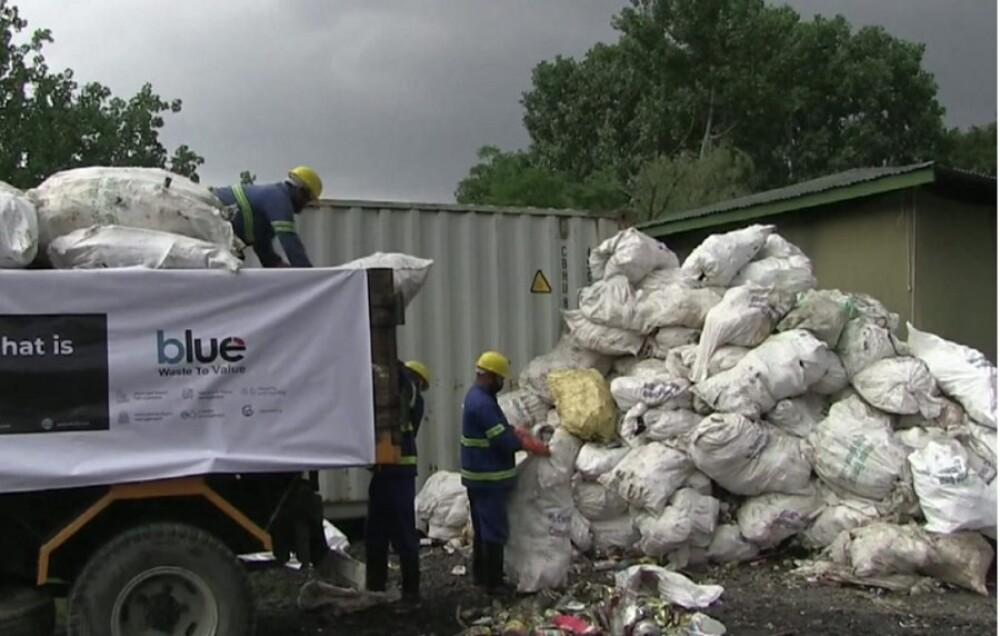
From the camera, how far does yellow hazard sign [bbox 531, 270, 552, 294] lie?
8.66 metres

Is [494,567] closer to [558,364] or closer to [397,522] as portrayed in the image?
[397,522]

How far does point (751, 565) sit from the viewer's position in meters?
7.14

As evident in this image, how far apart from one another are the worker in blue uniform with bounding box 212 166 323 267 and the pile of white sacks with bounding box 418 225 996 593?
1887mm

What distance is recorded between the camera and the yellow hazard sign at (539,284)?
8664 mm

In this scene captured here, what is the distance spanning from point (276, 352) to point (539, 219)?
428 centimetres

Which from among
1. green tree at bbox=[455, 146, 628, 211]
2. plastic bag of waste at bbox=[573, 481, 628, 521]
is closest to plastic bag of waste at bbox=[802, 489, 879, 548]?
plastic bag of waste at bbox=[573, 481, 628, 521]

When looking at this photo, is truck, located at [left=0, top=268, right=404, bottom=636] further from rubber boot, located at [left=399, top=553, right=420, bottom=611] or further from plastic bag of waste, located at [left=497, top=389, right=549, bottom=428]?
plastic bag of waste, located at [left=497, top=389, right=549, bottom=428]

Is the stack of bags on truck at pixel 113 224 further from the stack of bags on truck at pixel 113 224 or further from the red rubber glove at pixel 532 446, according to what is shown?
the red rubber glove at pixel 532 446

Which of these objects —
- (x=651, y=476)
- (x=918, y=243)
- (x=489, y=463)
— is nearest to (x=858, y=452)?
(x=651, y=476)

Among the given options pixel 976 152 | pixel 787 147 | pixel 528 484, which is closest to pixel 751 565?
pixel 528 484

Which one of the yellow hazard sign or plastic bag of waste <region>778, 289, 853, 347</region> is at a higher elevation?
the yellow hazard sign

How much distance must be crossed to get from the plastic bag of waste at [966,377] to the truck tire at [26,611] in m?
5.79

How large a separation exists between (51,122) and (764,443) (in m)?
13.7

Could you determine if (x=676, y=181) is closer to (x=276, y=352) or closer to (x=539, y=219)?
(x=539, y=219)
